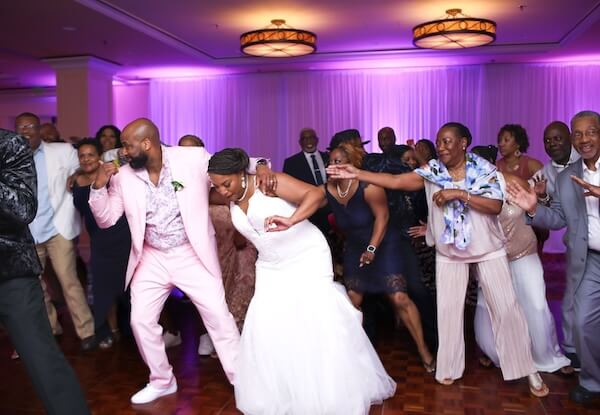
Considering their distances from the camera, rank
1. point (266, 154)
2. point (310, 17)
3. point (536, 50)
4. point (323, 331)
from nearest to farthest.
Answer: point (323, 331) < point (310, 17) < point (536, 50) < point (266, 154)

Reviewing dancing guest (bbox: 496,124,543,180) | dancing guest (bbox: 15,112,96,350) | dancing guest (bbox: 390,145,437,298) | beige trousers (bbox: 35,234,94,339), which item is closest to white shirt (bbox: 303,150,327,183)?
dancing guest (bbox: 390,145,437,298)

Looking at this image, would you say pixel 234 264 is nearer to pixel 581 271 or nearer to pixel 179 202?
pixel 179 202

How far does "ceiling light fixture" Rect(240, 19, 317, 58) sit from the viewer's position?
309 inches

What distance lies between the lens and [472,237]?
369 centimetres

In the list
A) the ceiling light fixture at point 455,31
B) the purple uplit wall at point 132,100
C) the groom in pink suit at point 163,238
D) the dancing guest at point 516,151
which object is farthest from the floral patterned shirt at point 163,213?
the purple uplit wall at point 132,100

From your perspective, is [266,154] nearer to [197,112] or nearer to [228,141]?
[228,141]

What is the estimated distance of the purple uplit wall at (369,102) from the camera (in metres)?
10.9

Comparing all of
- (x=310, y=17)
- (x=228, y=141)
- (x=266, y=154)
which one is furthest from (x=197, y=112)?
(x=310, y=17)

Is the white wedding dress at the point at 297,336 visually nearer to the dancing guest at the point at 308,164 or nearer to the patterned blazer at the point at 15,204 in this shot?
the patterned blazer at the point at 15,204

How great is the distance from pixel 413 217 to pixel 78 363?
260cm

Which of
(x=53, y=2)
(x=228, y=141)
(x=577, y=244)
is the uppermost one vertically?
(x=53, y=2)

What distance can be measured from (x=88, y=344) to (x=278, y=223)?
239cm

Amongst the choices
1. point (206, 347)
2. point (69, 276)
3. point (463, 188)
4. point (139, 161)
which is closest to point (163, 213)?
point (139, 161)

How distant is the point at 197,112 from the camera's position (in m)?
12.3
